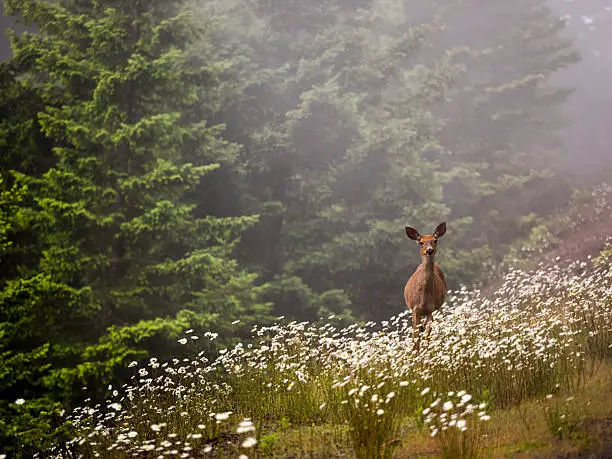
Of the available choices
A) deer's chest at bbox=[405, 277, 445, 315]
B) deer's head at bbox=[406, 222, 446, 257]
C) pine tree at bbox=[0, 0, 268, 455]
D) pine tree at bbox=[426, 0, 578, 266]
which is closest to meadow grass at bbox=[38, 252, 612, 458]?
deer's head at bbox=[406, 222, 446, 257]

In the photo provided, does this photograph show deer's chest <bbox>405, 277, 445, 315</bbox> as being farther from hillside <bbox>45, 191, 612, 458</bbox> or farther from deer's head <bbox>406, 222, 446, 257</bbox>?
hillside <bbox>45, 191, 612, 458</bbox>

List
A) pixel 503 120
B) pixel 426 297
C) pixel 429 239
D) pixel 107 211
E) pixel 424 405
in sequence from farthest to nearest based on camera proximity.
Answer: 1. pixel 503 120
2. pixel 107 211
3. pixel 426 297
4. pixel 429 239
5. pixel 424 405

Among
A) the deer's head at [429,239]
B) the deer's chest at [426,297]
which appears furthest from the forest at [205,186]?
the deer's head at [429,239]

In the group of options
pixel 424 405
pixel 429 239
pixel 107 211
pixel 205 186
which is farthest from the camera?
pixel 205 186

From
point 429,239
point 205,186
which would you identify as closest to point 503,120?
point 205,186

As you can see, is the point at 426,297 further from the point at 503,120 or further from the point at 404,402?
the point at 503,120

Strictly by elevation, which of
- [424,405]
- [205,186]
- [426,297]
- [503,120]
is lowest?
[424,405]

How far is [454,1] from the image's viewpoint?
86.7 ft

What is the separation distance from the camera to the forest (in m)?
9.59

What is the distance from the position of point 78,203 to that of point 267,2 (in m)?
9.18

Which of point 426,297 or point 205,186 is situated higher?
point 205,186

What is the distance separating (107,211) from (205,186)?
342cm

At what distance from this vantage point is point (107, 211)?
10.6m

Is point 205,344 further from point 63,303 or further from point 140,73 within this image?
point 140,73
